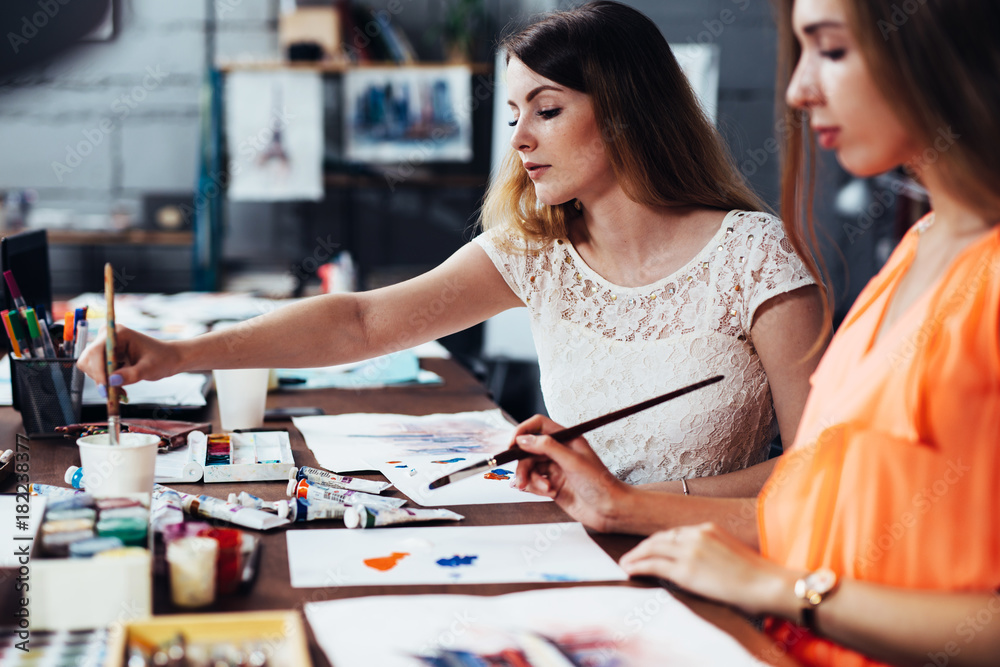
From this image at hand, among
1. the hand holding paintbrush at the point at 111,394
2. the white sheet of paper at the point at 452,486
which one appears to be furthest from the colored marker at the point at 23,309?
the white sheet of paper at the point at 452,486

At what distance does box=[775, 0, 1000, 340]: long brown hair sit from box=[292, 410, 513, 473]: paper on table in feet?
2.70

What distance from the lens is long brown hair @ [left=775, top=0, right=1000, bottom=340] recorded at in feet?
2.33

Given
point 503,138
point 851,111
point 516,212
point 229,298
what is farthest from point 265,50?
point 851,111

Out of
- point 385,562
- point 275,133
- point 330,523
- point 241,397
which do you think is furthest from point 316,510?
point 275,133

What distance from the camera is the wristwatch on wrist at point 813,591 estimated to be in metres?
0.77

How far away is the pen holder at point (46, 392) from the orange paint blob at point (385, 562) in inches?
29.3

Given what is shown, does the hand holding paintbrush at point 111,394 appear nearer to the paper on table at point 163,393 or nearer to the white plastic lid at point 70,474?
the white plastic lid at point 70,474

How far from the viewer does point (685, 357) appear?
142cm

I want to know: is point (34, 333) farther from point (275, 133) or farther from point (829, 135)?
point (275, 133)

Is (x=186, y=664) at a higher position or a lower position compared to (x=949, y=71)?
lower

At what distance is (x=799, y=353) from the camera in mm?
1329

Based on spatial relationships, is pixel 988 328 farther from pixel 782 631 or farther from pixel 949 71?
pixel 782 631

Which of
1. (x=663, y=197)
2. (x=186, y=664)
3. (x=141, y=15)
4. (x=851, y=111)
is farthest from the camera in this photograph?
(x=141, y=15)

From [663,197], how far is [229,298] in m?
2.02
